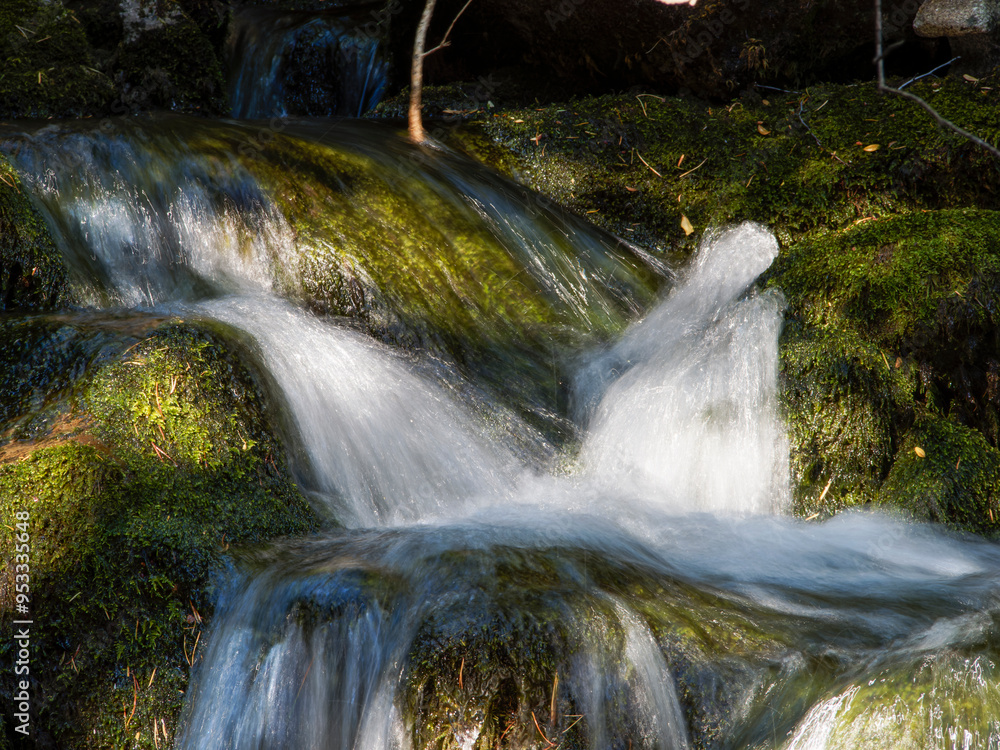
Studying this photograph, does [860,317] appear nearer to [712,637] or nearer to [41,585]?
[712,637]

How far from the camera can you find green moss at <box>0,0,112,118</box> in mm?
6387

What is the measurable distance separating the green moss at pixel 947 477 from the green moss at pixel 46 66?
20.4ft

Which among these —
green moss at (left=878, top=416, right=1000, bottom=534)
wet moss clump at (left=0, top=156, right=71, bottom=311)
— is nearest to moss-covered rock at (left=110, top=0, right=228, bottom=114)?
wet moss clump at (left=0, top=156, right=71, bottom=311)

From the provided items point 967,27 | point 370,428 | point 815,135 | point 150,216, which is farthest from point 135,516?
point 967,27

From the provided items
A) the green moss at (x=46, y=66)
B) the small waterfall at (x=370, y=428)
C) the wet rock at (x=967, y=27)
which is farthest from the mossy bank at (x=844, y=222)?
the green moss at (x=46, y=66)

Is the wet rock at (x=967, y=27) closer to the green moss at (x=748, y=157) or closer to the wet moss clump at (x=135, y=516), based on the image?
the green moss at (x=748, y=157)

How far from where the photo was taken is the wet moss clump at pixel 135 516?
2.74m

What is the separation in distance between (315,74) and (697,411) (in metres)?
5.20

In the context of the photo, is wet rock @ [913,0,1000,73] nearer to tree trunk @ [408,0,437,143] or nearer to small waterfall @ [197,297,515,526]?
tree trunk @ [408,0,437,143]

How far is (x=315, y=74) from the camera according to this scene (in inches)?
305

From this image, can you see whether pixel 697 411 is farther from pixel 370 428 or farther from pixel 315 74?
pixel 315 74

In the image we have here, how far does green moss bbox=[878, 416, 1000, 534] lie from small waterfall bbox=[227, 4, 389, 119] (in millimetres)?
5477

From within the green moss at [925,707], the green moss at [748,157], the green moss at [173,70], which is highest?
the green moss at [173,70]

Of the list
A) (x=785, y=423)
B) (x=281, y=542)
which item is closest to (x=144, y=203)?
(x=281, y=542)
